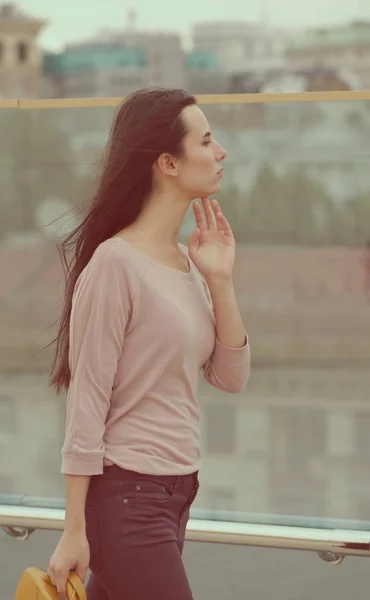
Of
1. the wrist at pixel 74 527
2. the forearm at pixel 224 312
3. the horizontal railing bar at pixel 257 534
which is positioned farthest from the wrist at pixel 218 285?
the horizontal railing bar at pixel 257 534

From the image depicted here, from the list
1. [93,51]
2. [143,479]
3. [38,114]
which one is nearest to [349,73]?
[38,114]

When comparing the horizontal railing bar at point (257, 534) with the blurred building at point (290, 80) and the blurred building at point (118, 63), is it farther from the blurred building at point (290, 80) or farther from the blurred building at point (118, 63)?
the blurred building at point (118, 63)

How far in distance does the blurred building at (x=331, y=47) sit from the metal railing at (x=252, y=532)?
1997mm

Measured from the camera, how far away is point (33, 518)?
350 cm

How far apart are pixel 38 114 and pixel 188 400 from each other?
2062mm

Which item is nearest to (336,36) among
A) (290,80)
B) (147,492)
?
(290,80)

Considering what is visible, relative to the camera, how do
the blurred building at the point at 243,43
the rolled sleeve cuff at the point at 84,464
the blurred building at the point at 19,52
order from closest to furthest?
1. the rolled sleeve cuff at the point at 84,464
2. the blurred building at the point at 19,52
3. the blurred building at the point at 243,43

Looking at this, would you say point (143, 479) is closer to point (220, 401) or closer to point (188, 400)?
point (188, 400)

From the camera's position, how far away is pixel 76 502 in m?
1.72

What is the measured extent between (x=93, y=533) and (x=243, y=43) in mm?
3922

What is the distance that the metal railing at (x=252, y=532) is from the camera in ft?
10.6

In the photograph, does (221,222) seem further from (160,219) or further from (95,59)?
(95,59)

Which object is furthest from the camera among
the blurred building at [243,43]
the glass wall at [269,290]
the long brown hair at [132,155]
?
the blurred building at [243,43]

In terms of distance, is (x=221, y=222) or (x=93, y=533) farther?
(x=221, y=222)
